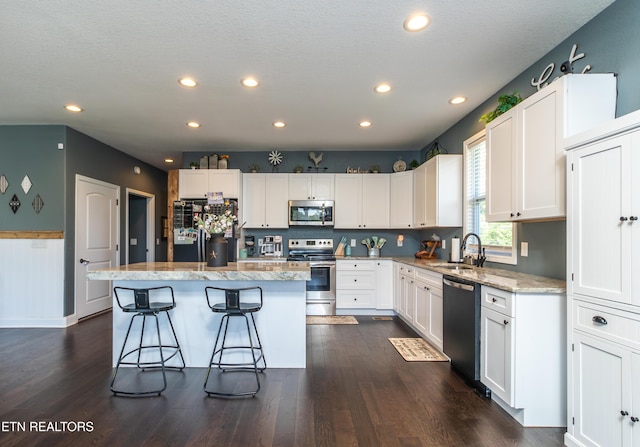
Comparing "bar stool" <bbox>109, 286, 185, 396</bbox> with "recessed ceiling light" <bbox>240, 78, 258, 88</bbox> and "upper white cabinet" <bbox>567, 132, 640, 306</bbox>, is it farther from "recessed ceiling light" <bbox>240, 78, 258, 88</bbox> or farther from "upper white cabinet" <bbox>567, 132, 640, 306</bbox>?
"upper white cabinet" <bbox>567, 132, 640, 306</bbox>

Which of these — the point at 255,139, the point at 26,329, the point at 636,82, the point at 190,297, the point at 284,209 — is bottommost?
the point at 26,329

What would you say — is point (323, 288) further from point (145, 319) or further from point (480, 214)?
point (145, 319)

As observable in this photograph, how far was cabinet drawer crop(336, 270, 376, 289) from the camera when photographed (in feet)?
16.4

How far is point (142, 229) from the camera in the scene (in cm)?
696

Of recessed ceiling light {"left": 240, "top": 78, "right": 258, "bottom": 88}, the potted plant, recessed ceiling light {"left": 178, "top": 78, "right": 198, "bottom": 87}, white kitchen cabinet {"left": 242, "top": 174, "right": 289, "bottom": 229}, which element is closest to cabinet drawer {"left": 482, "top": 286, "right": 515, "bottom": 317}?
the potted plant

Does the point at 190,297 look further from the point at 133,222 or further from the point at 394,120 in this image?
the point at 133,222

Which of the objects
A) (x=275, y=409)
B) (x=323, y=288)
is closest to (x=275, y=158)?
(x=323, y=288)

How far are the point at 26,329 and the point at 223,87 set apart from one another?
4085mm

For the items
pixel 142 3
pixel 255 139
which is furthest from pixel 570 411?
pixel 255 139

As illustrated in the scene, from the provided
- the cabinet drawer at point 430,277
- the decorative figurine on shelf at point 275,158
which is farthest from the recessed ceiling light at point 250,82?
the cabinet drawer at point 430,277

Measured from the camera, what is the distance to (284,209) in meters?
5.39

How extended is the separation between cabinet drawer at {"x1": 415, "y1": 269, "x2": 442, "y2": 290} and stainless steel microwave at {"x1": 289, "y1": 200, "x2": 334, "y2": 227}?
5.90 ft

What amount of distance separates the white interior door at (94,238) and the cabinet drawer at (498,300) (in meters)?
5.10

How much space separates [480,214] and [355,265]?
193 cm
